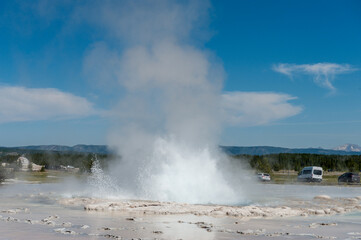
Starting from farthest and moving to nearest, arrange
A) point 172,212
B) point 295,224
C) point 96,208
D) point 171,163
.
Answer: point 171,163, point 96,208, point 172,212, point 295,224

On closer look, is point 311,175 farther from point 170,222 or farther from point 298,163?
point 298,163

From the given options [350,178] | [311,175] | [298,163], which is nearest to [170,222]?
[311,175]

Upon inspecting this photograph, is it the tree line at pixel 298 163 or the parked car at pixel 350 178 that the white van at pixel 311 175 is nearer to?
the parked car at pixel 350 178

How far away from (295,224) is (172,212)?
17.6ft

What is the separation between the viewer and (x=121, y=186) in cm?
2808

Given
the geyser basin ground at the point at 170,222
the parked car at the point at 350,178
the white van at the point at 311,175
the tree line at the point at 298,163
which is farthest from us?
the tree line at the point at 298,163

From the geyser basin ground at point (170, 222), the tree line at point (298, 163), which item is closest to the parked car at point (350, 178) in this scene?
the tree line at point (298, 163)

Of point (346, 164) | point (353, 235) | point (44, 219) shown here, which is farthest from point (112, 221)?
point (346, 164)

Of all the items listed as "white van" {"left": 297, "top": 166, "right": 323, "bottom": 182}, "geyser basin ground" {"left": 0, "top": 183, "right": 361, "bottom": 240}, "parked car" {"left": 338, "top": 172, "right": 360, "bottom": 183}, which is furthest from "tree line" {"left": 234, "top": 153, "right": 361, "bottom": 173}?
"geyser basin ground" {"left": 0, "top": 183, "right": 361, "bottom": 240}

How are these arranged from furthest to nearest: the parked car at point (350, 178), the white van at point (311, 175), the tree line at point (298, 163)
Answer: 1. the tree line at point (298, 163)
2. the white van at point (311, 175)
3. the parked car at point (350, 178)

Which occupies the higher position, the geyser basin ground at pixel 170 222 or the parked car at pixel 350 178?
the parked car at pixel 350 178

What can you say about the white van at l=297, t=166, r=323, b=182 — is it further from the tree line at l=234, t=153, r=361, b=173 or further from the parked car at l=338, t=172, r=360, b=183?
the tree line at l=234, t=153, r=361, b=173

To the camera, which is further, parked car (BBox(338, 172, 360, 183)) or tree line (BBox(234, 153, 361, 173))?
tree line (BBox(234, 153, 361, 173))

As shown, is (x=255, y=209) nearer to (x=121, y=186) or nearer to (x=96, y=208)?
(x=96, y=208)
